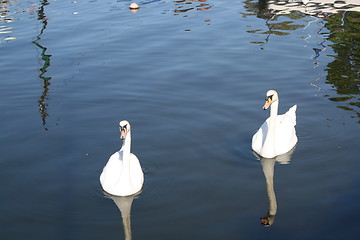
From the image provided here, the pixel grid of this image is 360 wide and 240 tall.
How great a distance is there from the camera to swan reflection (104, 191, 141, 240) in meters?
9.07

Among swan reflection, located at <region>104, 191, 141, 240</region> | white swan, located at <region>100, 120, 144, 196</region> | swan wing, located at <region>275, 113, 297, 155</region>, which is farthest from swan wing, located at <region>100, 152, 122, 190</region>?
→ swan wing, located at <region>275, 113, 297, 155</region>

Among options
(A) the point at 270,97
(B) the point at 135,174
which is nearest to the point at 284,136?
(A) the point at 270,97

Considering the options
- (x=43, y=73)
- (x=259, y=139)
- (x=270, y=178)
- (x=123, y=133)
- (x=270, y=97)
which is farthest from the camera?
(x=43, y=73)

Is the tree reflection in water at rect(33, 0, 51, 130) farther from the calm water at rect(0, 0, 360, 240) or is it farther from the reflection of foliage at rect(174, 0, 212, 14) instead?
the reflection of foliage at rect(174, 0, 212, 14)

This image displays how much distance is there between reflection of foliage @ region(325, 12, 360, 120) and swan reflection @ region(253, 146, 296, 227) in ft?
8.93

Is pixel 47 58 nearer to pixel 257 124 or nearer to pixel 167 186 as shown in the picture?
pixel 257 124

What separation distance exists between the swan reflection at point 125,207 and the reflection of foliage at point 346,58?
20.0 ft

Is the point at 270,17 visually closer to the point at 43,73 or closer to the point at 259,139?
the point at 43,73

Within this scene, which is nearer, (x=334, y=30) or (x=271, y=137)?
(x=271, y=137)

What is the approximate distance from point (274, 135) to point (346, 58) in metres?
6.84

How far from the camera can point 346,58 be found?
17.2 metres

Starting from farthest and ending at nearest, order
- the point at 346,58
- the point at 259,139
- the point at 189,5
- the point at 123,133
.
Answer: the point at 189,5, the point at 346,58, the point at 259,139, the point at 123,133

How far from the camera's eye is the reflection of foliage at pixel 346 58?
563 inches

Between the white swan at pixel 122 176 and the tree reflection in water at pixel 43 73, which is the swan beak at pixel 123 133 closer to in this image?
the white swan at pixel 122 176
